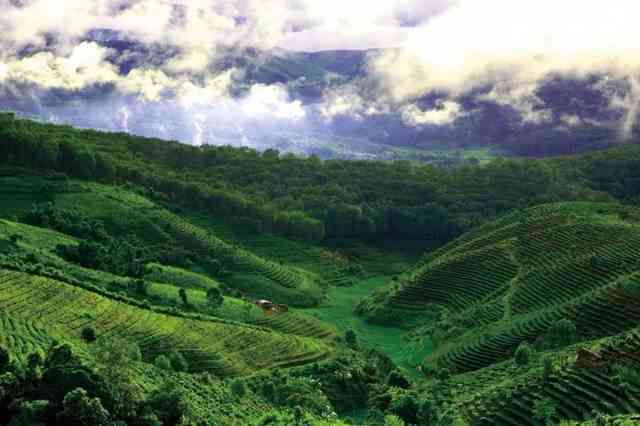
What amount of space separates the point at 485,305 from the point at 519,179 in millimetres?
75349

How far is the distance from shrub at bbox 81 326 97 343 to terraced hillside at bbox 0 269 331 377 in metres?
0.45

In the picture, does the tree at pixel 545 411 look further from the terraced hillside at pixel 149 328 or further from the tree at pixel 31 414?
the tree at pixel 31 414

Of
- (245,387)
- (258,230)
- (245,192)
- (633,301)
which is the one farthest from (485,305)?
(245,192)

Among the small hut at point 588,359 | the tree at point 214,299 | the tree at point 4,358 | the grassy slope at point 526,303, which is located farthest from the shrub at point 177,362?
the small hut at point 588,359

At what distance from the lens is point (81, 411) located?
29.1 metres

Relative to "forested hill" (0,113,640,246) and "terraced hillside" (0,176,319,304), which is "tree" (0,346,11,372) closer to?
"terraced hillside" (0,176,319,304)

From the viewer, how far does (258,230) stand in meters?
111

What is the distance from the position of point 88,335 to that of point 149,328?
6.49 meters

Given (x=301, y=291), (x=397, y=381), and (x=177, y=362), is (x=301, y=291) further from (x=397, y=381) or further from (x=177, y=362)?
(x=177, y=362)

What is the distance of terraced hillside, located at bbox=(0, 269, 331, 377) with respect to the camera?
4919 cm

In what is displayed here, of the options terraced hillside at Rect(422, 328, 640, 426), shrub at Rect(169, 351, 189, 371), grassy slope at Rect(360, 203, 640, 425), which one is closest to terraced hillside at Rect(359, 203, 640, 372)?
grassy slope at Rect(360, 203, 640, 425)

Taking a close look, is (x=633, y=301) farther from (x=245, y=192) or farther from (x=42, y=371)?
(x=245, y=192)

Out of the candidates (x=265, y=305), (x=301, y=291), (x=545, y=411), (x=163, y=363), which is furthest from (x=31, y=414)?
(x=301, y=291)

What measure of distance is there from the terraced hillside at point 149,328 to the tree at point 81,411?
17.2 meters
